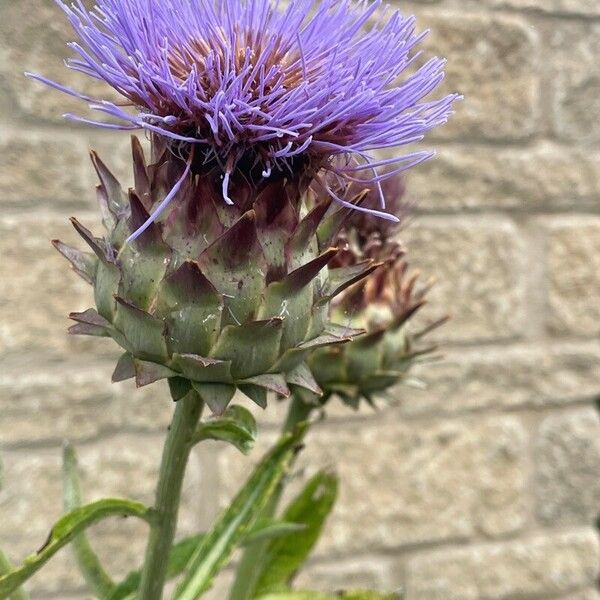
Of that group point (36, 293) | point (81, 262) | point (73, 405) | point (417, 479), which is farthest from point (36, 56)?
point (417, 479)

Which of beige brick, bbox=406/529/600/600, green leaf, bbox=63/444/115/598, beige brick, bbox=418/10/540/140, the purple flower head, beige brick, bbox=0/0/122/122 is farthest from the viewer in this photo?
beige brick, bbox=406/529/600/600

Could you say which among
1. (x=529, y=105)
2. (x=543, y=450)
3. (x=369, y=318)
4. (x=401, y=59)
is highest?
(x=529, y=105)

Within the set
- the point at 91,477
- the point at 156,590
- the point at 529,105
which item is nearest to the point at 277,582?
the point at 156,590

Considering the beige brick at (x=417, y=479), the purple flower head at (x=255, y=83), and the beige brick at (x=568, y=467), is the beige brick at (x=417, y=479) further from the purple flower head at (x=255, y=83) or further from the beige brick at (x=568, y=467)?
the purple flower head at (x=255, y=83)

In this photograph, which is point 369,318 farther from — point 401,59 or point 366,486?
point 366,486

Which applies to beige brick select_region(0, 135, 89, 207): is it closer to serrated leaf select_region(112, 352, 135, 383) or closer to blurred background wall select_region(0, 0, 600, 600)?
blurred background wall select_region(0, 0, 600, 600)

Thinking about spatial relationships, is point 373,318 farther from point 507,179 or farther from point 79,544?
point 507,179

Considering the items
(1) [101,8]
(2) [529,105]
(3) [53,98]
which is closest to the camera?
(1) [101,8]

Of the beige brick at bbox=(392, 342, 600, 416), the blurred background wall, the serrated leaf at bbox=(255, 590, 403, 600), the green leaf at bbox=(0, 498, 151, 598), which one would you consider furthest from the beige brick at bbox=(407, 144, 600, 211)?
the green leaf at bbox=(0, 498, 151, 598)
